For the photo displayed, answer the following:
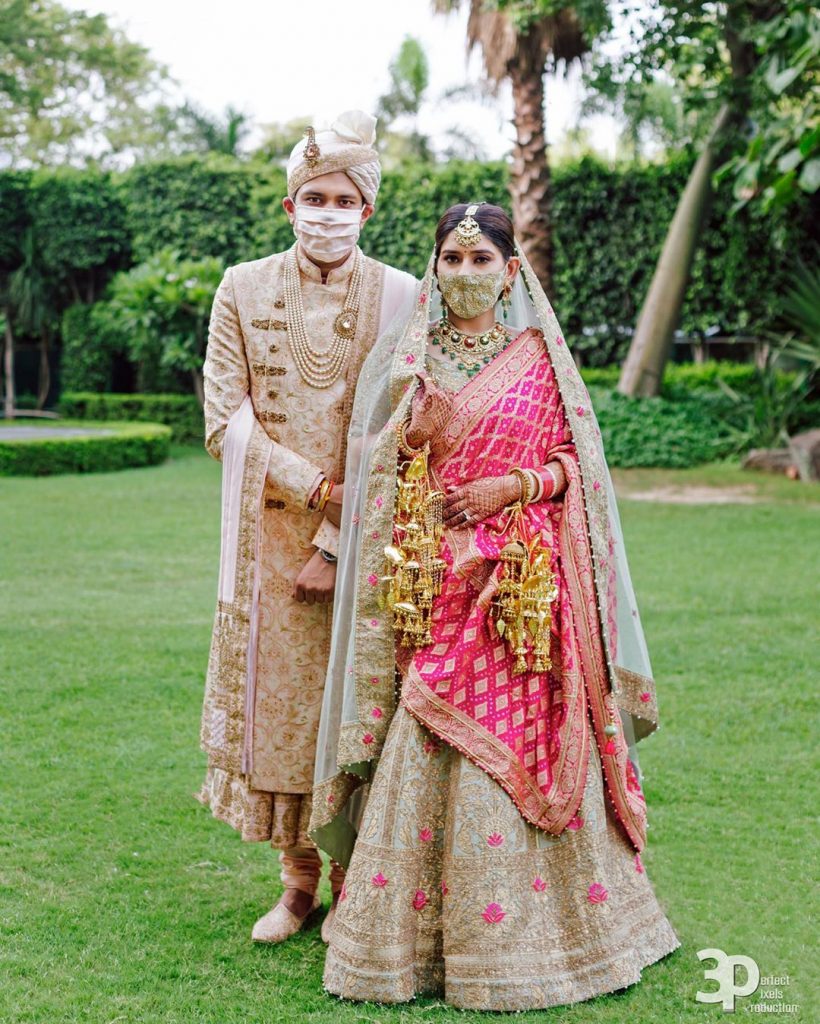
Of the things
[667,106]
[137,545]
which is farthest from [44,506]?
[667,106]

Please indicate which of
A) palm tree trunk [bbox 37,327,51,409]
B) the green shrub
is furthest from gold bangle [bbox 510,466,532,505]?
palm tree trunk [bbox 37,327,51,409]

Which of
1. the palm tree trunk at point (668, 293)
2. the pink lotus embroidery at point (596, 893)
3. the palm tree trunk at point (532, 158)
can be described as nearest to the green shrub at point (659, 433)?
the palm tree trunk at point (668, 293)

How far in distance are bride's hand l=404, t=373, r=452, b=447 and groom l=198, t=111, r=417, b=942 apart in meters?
0.34

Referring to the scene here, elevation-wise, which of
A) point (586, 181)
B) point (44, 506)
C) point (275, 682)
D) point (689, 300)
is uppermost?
point (586, 181)

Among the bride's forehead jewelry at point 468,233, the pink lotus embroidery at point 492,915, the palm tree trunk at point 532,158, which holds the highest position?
the palm tree trunk at point 532,158

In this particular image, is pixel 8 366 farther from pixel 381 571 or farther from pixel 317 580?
pixel 381 571

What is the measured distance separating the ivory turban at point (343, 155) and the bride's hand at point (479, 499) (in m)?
0.86

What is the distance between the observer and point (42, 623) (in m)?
6.97

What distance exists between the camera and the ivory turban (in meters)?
3.26

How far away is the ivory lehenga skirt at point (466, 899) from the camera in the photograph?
9.68 feet

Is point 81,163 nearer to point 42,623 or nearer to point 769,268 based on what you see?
point 769,268

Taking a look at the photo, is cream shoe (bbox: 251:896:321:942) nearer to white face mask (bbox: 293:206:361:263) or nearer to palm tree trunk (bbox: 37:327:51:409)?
white face mask (bbox: 293:206:361:263)

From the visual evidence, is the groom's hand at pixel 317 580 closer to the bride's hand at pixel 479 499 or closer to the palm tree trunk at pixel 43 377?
the bride's hand at pixel 479 499

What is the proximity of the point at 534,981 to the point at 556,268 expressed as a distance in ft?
45.6
